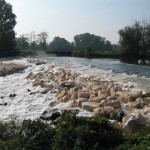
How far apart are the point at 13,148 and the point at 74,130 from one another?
125cm

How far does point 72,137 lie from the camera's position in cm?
729

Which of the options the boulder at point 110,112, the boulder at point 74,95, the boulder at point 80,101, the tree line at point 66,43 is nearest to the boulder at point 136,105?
the boulder at point 110,112

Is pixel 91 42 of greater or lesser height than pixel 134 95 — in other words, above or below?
above

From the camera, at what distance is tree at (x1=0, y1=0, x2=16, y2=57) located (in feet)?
237

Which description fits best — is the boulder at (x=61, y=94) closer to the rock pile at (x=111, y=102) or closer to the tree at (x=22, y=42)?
the rock pile at (x=111, y=102)

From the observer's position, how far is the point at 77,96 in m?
15.0

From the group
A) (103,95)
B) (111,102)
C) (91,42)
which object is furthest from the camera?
(91,42)

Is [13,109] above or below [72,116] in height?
below

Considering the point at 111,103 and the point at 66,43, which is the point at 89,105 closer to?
the point at 111,103

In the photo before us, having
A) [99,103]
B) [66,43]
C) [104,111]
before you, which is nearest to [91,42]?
[66,43]

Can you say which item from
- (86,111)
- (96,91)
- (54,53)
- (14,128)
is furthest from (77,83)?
(54,53)

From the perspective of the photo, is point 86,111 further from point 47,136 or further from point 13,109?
point 47,136

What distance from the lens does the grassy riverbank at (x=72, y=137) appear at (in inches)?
282

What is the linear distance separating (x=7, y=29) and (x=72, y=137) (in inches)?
2791
